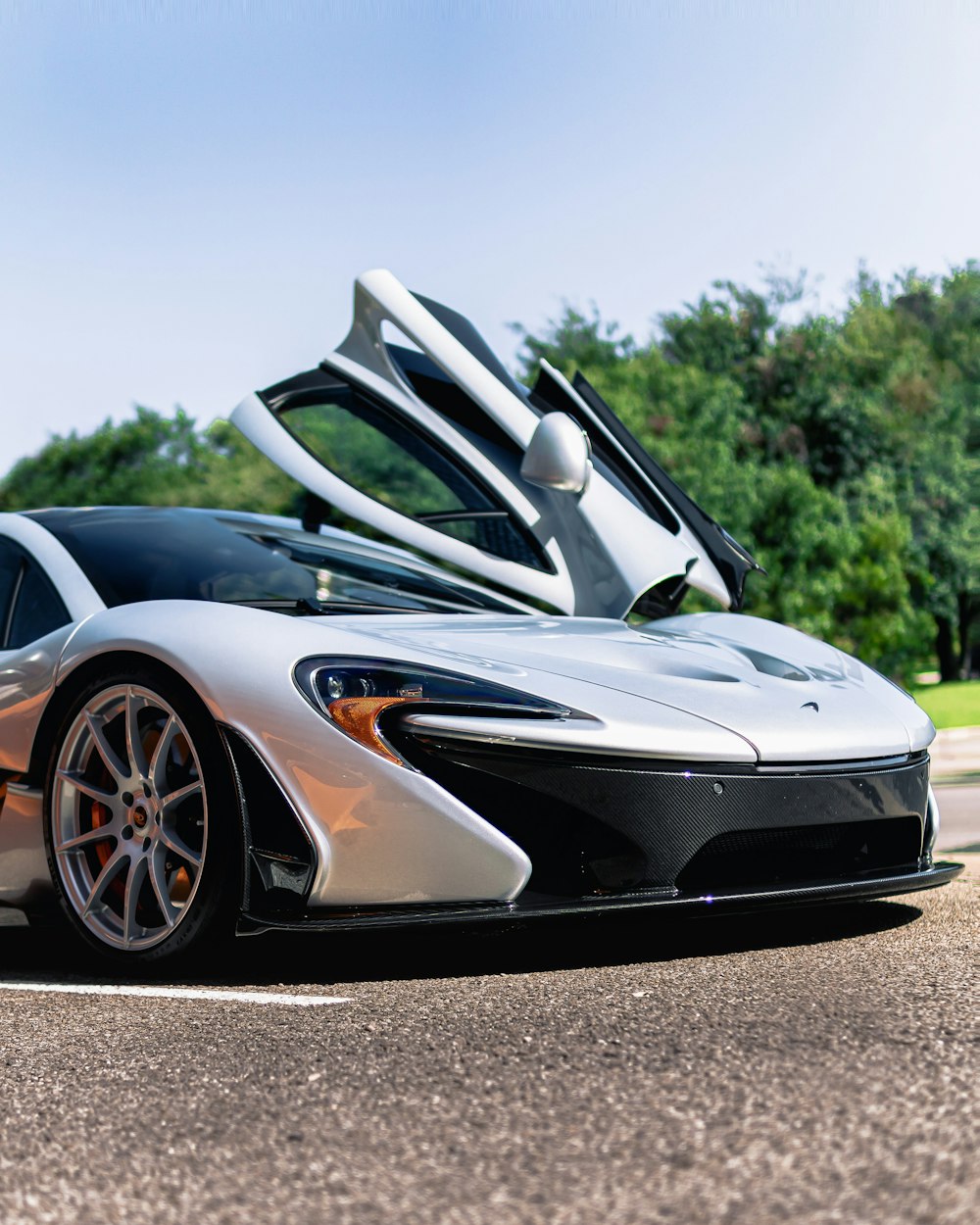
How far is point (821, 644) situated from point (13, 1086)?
284 cm

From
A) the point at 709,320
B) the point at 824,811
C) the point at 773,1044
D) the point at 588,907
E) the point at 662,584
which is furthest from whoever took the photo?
the point at 709,320

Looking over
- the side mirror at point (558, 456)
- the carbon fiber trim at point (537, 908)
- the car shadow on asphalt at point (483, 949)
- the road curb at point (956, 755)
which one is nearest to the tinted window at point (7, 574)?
the car shadow on asphalt at point (483, 949)

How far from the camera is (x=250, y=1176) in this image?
202 centimetres

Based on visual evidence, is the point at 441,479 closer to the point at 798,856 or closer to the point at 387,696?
the point at 387,696

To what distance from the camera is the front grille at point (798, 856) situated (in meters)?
3.44

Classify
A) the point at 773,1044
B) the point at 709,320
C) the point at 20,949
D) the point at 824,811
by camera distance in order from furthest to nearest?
the point at 709,320, the point at 20,949, the point at 824,811, the point at 773,1044

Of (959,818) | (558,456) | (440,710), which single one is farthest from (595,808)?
(959,818)

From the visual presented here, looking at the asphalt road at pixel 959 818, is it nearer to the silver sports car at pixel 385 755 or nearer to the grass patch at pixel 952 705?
the silver sports car at pixel 385 755

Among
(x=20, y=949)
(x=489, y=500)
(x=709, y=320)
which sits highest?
(x=709, y=320)

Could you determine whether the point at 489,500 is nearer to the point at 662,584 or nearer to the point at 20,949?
the point at 662,584

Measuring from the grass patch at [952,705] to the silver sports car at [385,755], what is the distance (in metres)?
13.8

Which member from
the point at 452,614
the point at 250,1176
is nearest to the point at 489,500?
the point at 452,614

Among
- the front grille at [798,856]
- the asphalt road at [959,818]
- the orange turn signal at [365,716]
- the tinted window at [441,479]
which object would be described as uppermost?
the tinted window at [441,479]

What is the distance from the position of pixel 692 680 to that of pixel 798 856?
0.52 meters
